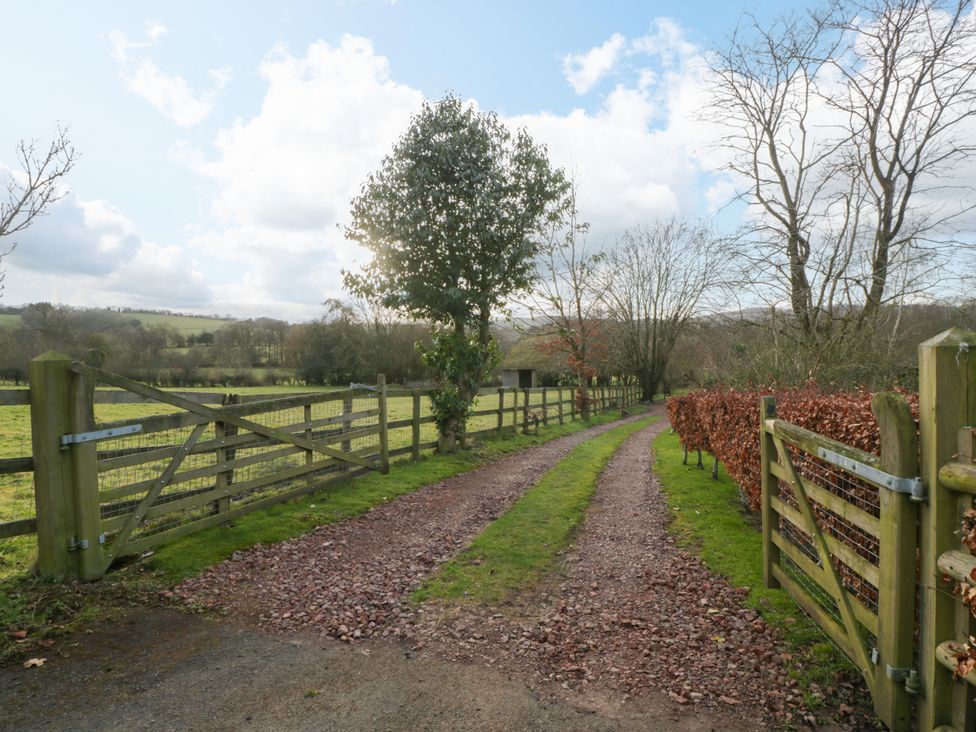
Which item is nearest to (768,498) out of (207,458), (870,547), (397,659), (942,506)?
(870,547)

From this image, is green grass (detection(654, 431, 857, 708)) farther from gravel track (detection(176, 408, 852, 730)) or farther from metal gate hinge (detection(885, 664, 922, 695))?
metal gate hinge (detection(885, 664, 922, 695))

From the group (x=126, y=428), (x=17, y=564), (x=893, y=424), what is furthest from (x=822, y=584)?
(x=17, y=564)

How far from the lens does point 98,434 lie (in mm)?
5121

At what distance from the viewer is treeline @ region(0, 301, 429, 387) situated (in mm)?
24203

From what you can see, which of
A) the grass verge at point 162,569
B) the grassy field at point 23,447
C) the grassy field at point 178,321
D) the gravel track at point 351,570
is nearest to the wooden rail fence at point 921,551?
the gravel track at point 351,570

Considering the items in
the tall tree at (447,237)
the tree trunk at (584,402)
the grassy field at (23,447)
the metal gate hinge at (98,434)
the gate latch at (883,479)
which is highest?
the tall tree at (447,237)

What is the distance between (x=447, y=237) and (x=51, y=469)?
968 centimetres

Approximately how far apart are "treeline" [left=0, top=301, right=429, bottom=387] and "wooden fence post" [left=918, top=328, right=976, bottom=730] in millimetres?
22649

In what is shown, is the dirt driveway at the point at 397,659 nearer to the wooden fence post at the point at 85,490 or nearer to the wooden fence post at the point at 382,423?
the wooden fence post at the point at 85,490

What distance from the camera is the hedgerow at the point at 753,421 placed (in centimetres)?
416

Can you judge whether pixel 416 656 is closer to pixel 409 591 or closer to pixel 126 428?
pixel 409 591

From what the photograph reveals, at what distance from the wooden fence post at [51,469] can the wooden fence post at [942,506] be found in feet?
21.4

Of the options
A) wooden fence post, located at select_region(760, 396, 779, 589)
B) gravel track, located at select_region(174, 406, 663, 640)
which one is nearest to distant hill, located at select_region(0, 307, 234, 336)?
gravel track, located at select_region(174, 406, 663, 640)

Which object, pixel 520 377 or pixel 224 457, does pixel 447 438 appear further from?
pixel 520 377
